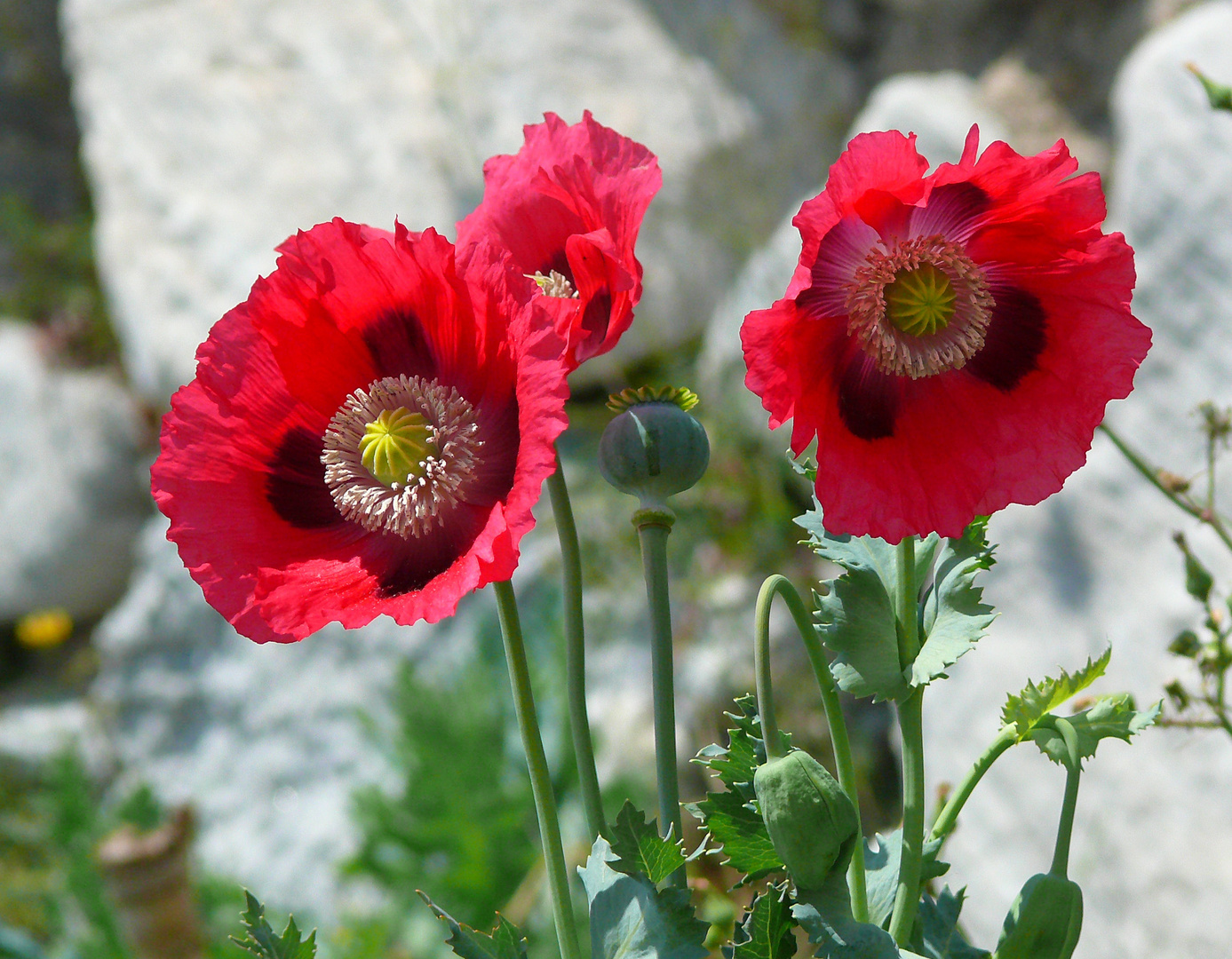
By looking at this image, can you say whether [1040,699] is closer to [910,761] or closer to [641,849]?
[910,761]

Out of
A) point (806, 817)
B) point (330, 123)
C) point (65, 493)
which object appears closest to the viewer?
point (806, 817)

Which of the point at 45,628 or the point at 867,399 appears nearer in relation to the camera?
the point at 867,399

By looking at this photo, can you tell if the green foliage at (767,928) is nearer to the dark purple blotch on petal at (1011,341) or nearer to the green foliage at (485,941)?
the green foliage at (485,941)

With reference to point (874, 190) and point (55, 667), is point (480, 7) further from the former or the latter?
point (874, 190)

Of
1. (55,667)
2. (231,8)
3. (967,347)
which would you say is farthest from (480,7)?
(967,347)

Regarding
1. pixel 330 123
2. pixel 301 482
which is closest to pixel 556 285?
pixel 301 482

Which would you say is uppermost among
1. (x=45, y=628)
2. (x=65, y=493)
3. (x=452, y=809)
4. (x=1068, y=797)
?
(x=65, y=493)

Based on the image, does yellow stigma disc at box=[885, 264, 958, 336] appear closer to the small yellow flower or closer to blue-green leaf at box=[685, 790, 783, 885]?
blue-green leaf at box=[685, 790, 783, 885]

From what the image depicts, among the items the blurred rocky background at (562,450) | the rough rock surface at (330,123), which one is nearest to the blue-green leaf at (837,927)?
the blurred rocky background at (562,450)

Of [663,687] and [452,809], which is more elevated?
[452,809]
